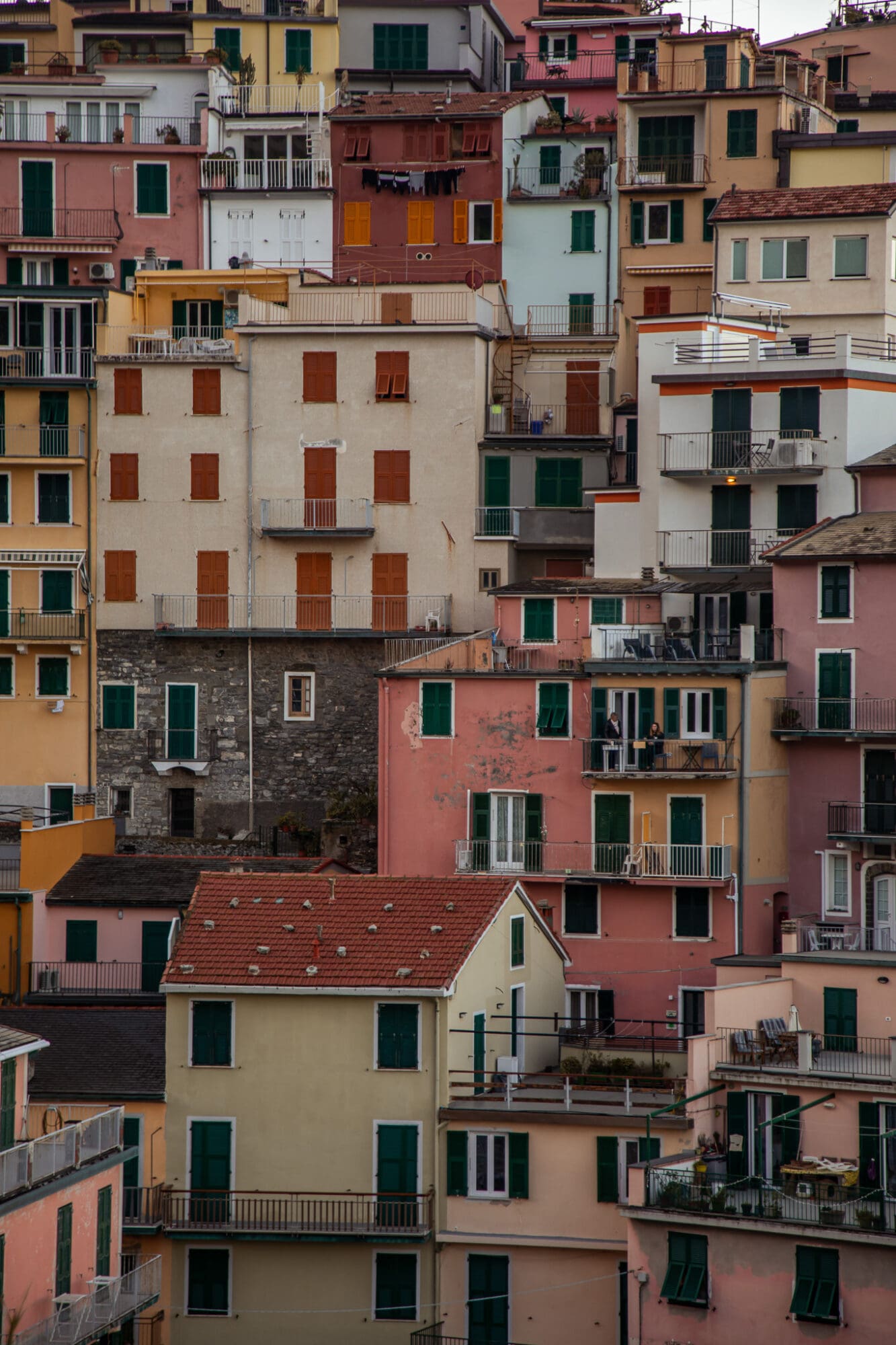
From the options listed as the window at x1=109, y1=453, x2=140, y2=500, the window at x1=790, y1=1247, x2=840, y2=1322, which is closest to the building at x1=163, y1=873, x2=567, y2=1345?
the window at x1=790, y1=1247, x2=840, y2=1322

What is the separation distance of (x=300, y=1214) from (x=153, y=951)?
47.5 feet

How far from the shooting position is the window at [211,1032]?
154 ft

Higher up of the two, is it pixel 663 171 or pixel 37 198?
pixel 663 171

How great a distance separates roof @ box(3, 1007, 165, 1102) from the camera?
46781 millimetres

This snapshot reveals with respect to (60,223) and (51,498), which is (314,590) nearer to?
(51,498)

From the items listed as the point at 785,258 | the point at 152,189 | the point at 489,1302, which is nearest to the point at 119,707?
the point at 152,189

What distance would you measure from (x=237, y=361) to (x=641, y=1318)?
33.4 metres

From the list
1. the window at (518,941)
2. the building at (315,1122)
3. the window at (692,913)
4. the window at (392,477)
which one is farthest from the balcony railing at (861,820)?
the window at (392,477)

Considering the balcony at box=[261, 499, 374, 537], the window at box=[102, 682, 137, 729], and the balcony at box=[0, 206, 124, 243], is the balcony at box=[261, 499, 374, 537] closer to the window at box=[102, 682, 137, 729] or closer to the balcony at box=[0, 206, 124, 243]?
the window at box=[102, 682, 137, 729]

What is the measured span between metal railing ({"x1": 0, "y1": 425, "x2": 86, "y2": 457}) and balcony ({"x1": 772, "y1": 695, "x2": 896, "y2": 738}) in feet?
74.5

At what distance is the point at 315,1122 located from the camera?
46.5m

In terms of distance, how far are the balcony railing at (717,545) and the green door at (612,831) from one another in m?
7.79

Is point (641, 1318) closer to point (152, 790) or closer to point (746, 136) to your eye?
point (152, 790)

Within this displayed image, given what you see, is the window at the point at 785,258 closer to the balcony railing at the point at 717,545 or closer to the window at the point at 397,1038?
the balcony railing at the point at 717,545
